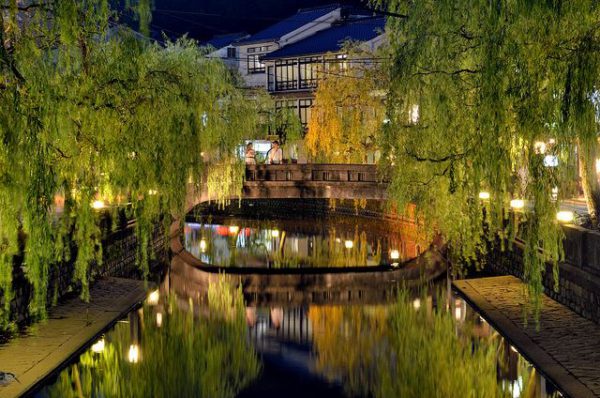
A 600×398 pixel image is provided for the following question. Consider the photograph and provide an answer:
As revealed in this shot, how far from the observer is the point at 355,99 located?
42.8 meters

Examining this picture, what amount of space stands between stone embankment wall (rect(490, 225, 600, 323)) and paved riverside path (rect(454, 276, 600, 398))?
24cm

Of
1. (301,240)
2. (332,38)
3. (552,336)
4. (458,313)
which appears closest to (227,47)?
(332,38)

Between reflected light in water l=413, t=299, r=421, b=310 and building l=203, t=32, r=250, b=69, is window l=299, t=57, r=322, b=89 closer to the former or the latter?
building l=203, t=32, r=250, b=69

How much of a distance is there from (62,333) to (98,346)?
88cm

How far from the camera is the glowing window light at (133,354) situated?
1608cm

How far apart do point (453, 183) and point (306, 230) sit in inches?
992

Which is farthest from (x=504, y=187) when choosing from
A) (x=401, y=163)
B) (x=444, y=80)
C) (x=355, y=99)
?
(x=355, y=99)

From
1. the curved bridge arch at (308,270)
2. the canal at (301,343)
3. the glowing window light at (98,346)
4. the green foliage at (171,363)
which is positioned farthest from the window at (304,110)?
the glowing window light at (98,346)

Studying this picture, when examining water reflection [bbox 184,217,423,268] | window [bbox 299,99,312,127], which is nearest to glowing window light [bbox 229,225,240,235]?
water reflection [bbox 184,217,423,268]

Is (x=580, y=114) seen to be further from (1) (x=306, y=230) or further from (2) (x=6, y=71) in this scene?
(1) (x=306, y=230)

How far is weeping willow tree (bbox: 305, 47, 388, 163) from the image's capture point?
42.2 meters

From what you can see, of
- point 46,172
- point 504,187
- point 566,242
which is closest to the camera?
point 46,172

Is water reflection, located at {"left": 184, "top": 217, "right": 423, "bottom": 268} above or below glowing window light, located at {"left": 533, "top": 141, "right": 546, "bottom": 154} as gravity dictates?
below

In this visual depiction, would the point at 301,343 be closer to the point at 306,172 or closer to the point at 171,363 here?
the point at 171,363
